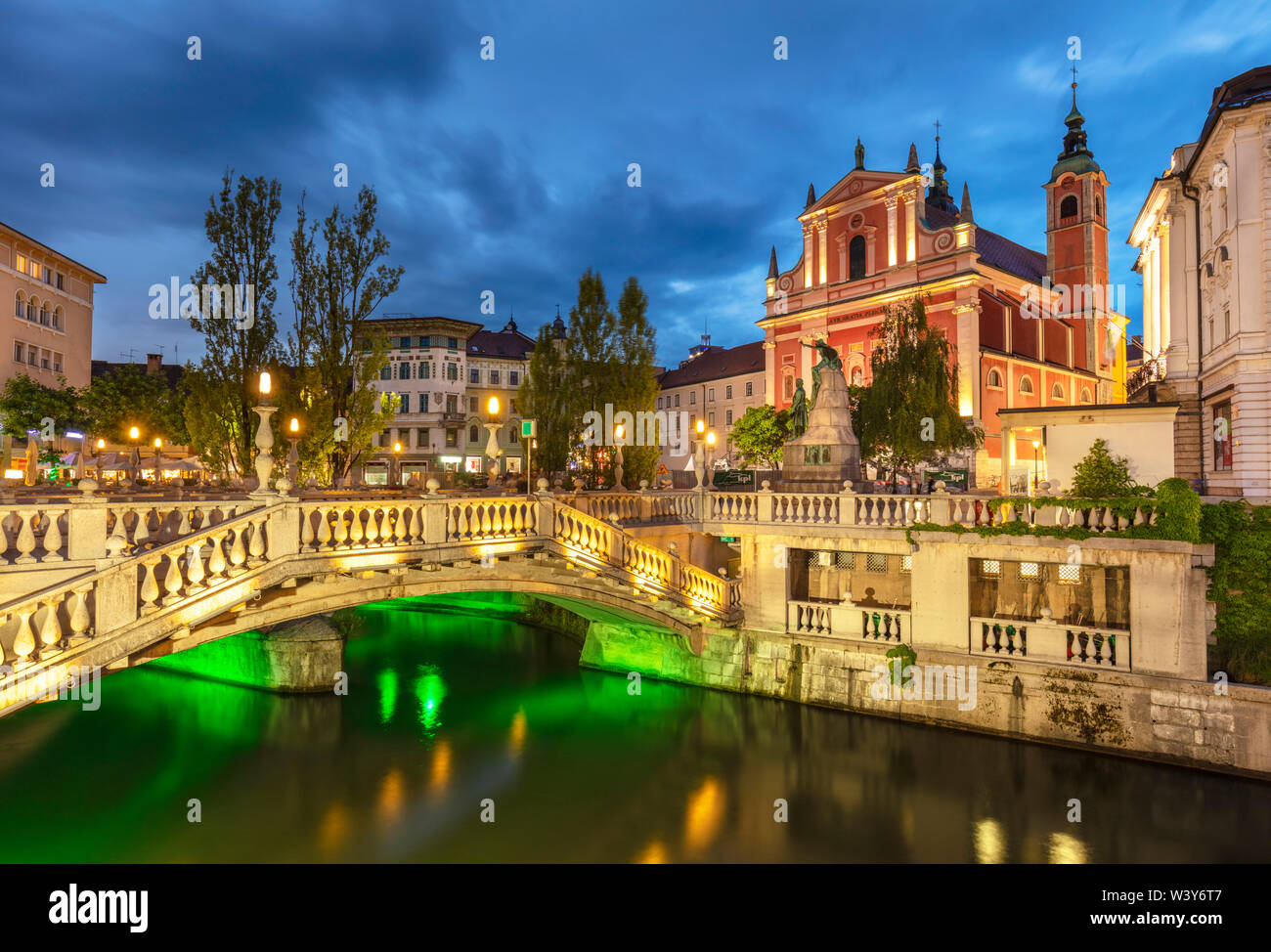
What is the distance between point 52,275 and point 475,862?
46.9m

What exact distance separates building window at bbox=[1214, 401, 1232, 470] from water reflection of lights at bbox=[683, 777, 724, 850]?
22731 millimetres

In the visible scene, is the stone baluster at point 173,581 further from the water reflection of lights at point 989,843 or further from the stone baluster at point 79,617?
the water reflection of lights at point 989,843

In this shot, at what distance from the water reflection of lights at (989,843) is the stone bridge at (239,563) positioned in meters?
8.06

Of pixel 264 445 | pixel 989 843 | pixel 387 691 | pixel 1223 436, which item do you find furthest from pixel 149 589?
pixel 1223 436

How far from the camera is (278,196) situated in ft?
59.4

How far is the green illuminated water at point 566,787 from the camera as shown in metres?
12.4

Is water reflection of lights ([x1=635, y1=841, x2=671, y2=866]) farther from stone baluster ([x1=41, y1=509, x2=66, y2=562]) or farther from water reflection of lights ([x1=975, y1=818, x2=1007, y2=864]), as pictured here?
stone baluster ([x1=41, y1=509, x2=66, y2=562])

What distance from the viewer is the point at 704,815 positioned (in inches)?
546

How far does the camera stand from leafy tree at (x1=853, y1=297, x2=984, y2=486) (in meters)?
25.3

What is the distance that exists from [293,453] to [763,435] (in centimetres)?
3171

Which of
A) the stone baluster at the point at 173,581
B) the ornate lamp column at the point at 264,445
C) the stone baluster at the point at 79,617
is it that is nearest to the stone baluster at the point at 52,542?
the stone baluster at the point at 79,617

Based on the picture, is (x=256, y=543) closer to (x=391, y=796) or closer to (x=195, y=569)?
(x=195, y=569)
